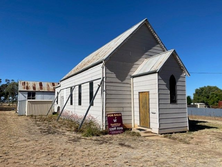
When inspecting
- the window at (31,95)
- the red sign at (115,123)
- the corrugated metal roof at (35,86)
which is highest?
the corrugated metal roof at (35,86)

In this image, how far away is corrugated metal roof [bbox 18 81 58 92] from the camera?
2933 cm

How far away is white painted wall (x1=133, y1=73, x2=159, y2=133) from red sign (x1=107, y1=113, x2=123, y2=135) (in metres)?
1.18

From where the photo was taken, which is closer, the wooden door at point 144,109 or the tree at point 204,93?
the wooden door at point 144,109

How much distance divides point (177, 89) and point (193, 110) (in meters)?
20.1

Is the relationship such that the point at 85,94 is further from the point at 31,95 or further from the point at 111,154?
the point at 31,95

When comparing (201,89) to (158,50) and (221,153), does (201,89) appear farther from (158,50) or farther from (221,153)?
(221,153)

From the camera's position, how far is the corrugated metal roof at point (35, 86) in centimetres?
2933

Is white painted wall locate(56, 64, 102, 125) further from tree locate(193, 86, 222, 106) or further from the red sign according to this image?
tree locate(193, 86, 222, 106)

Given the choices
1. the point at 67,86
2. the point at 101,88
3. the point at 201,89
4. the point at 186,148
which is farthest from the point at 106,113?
the point at 201,89

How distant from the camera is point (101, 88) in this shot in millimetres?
10898

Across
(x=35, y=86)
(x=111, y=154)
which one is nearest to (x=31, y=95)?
(x=35, y=86)

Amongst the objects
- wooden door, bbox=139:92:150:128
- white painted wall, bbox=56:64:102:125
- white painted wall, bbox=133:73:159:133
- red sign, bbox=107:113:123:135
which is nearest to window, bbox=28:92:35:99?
white painted wall, bbox=56:64:102:125

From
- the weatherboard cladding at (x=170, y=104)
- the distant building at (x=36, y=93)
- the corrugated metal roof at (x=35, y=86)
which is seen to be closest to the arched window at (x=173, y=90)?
the weatherboard cladding at (x=170, y=104)

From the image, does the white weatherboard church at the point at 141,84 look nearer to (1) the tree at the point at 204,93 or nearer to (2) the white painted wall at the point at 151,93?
(2) the white painted wall at the point at 151,93
